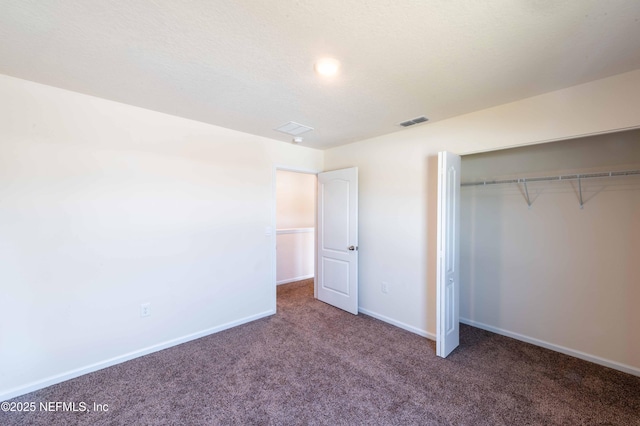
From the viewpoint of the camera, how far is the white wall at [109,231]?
208cm

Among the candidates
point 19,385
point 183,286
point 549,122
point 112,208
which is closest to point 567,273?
point 549,122

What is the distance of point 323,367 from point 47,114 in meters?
3.14

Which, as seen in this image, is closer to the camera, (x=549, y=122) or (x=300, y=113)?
(x=549, y=122)

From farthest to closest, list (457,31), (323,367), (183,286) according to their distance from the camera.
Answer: (183,286)
(323,367)
(457,31)

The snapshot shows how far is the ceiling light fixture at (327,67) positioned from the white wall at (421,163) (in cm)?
158

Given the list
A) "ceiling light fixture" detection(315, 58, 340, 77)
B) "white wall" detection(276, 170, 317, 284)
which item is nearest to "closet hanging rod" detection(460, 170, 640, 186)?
"ceiling light fixture" detection(315, 58, 340, 77)

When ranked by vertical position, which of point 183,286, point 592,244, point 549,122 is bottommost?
point 183,286

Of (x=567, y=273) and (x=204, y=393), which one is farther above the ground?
(x=567, y=273)

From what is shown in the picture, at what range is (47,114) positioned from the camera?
7.14 feet

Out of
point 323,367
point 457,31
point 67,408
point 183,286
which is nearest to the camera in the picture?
point 457,31

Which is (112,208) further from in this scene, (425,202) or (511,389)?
(511,389)

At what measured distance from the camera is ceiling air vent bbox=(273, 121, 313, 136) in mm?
3049

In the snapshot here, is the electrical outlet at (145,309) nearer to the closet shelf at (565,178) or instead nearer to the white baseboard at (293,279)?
the white baseboard at (293,279)

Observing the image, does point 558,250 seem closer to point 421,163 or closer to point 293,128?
point 421,163
